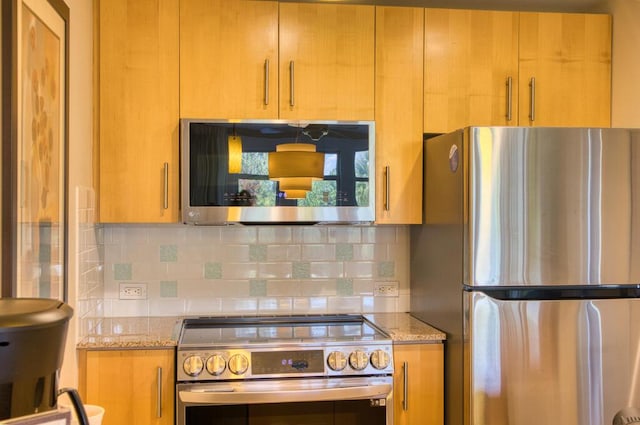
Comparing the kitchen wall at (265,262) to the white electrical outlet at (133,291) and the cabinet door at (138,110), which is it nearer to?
the white electrical outlet at (133,291)

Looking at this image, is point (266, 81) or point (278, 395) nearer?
point (278, 395)

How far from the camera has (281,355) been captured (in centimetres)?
235

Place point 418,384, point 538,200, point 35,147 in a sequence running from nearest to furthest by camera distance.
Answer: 1. point 35,147
2. point 538,200
3. point 418,384

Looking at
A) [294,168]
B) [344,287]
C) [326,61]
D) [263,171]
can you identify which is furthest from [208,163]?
[344,287]

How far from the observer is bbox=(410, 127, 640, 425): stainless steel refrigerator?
2250mm

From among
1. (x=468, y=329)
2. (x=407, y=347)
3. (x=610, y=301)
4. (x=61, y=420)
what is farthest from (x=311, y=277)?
(x=61, y=420)

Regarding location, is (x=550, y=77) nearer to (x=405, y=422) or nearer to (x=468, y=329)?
(x=468, y=329)

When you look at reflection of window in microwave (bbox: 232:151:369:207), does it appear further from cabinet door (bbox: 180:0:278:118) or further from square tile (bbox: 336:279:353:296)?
square tile (bbox: 336:279:353:296)

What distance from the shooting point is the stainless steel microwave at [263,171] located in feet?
8.34

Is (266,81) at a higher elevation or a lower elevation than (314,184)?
higher

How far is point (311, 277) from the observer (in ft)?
9.69

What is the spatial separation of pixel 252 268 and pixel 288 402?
777 mm

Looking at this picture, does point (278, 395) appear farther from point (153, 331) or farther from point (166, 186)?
point (166, 186)

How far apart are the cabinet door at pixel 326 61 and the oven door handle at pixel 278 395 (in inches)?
45.3
